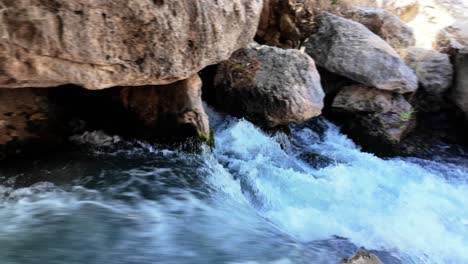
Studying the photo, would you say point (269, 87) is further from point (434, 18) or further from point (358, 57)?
point (434, 18)

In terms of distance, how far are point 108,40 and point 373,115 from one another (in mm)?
5090

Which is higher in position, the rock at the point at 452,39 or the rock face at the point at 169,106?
the rock face at the point at 169,106

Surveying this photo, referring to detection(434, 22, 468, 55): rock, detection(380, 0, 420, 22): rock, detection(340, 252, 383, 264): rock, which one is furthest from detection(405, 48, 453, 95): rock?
detection(340, 252, 383, 264): rock

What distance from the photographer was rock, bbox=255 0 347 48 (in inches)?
288

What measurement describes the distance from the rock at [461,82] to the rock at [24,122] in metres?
7.01

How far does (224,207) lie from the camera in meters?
4.30

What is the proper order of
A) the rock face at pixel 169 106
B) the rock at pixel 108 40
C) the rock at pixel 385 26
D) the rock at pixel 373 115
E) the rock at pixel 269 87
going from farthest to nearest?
the rock at pixel 385 26
the rock at pixel 373 115
the rock at pixel 269 87
the rock face at pixel 169 106
the rock at pixel 108 40

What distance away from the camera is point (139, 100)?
5316 millimetres

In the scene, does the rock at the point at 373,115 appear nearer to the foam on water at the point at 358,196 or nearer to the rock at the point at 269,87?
the foam on water at the point at 358,196

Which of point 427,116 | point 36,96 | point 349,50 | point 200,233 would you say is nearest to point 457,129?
point 427,116

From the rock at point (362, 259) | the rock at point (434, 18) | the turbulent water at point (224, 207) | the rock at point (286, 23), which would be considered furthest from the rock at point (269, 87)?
the rock at point (434, 18)

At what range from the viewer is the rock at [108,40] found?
11.1 feet

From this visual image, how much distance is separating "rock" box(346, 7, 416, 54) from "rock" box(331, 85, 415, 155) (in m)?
1.80

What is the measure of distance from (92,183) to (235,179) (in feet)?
5.52
